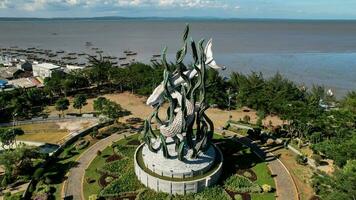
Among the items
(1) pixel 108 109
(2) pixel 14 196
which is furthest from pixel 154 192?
(1) pixel 108 109

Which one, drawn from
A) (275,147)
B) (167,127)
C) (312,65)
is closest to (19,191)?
(167,127)

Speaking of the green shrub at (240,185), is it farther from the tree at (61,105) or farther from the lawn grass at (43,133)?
the tree at (61,105)

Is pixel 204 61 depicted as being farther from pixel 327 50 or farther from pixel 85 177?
pixel 327 50

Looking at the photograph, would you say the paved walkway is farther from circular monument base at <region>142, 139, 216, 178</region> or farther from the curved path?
the curved path

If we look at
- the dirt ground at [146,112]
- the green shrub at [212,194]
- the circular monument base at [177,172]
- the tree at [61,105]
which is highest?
the tree at [61,105]

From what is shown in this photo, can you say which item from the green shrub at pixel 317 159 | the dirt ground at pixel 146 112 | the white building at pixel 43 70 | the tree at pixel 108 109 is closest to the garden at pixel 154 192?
the green shrub at pixel 317 159

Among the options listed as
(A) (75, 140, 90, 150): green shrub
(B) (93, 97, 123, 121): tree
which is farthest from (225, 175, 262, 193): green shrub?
(B) (93, 97, 123, 121): tree
